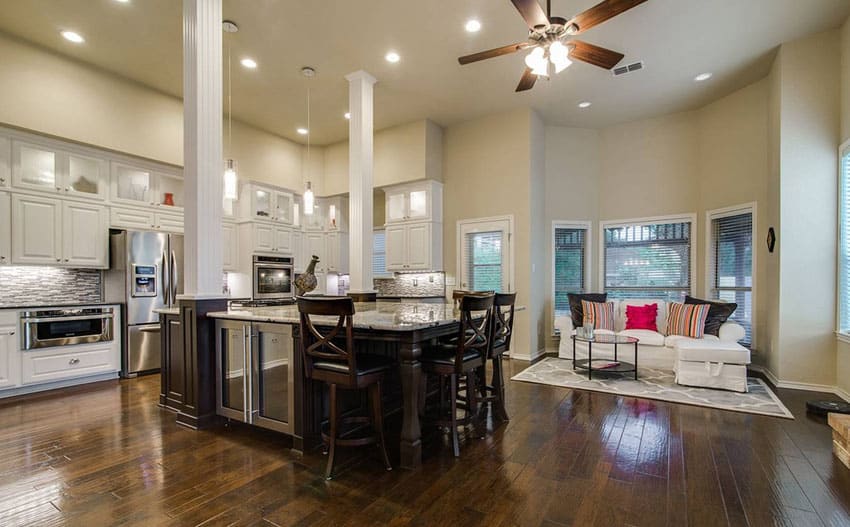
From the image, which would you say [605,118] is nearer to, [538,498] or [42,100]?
[538,498]

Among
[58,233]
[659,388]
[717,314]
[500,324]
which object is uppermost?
[58,233]

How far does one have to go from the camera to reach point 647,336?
17.1 ft

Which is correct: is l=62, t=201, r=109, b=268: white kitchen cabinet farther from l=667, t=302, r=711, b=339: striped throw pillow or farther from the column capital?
l=667, t=302, r=711, b=339: striped throw pillow

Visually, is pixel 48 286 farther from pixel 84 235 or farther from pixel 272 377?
pixel 272 377

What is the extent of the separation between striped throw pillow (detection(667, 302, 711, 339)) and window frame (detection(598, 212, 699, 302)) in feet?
2.92

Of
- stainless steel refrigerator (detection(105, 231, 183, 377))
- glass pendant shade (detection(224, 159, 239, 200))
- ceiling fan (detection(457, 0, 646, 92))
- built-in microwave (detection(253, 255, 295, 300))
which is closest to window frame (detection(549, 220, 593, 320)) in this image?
ceiling fan (detection(457, 0, 646, 92))

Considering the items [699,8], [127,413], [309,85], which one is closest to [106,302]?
[127,413]

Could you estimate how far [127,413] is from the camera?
11.6 ft

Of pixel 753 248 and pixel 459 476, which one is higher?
pixel 753 248

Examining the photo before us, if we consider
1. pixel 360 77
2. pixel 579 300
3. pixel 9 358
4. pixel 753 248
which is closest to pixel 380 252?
pixel 360 77

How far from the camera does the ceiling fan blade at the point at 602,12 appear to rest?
2.76 metres

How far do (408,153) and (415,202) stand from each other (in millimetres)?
822

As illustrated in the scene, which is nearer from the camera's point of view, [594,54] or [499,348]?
[499,348]

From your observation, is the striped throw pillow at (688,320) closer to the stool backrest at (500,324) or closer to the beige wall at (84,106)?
the stool backrest at (500,324)
